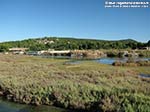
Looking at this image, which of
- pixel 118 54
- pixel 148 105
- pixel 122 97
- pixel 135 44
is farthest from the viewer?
pixel 135 44

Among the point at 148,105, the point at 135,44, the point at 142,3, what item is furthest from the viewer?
the point at 135,44

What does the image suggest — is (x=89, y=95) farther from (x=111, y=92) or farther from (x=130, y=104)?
(x=130, y=104)

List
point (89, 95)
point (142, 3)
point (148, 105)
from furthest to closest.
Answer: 1. point (142, 3)
2. point (89, 95)
3. point (148, 105)

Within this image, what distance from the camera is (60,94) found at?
15953 millimetres

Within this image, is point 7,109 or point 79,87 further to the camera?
point 79,87

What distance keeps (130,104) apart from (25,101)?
6.87 metres

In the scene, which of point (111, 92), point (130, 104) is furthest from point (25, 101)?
point (130, 104)

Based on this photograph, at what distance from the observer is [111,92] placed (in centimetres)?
1484

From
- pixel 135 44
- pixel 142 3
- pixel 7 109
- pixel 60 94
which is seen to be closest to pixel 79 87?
pixel 60 94

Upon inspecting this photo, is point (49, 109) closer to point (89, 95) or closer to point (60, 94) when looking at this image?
point (60, 94)

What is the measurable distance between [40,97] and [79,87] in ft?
8.00

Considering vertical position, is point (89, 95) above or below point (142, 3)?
below

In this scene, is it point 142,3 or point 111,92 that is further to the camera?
point 142,3

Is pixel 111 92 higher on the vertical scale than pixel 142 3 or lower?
lower
